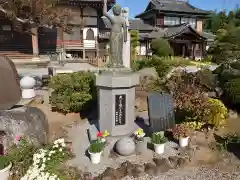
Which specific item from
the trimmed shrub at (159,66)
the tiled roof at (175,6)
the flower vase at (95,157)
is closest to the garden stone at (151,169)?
the flower vase at (95,157)

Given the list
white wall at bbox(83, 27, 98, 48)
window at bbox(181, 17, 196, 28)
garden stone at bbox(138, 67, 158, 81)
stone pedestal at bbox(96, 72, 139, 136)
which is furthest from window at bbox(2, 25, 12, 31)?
window at bbox(181, 17, 196, 28)

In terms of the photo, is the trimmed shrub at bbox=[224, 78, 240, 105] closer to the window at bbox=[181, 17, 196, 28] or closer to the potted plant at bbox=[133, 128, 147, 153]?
the potted plant at bbox=[133, 128, 147, 153]

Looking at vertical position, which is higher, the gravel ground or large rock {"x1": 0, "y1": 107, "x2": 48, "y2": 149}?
large rock {"x1": 0, "y1": 107, "x2": 48, "y2": 149}

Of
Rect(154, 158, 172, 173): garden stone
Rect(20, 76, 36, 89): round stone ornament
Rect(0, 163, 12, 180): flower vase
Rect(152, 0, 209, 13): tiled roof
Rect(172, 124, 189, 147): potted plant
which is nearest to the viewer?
Rect(0, 163, 12, 180): flower vase

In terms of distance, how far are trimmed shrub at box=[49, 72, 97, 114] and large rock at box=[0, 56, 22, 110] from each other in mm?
3167

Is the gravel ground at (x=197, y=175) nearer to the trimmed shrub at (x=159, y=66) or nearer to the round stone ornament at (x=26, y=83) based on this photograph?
the round stone ornament at (x=26, y=83)

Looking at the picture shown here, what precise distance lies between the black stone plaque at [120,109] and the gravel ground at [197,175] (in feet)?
6.13

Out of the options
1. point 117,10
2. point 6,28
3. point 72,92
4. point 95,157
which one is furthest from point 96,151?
point 6,28

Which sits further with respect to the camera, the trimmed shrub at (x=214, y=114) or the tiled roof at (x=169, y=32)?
the tiled roof at (x=169, y=32)

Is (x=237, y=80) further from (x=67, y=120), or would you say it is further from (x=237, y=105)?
(x=67, y=120)

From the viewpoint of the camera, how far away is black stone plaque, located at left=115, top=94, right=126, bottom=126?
6375 mm

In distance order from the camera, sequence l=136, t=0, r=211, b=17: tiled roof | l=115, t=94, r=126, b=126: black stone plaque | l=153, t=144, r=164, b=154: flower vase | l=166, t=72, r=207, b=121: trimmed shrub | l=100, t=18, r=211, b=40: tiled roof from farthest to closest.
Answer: l=136, t=0, r=211, b=17: tiled roof, l=100, t=18, r=211, b=40: tiled roof, l=166, t=72, r=207, b=121: trimmed shrub, l=115, t=94, r=126, b=126: black stone plaque, l=153, t=144, r=164, b=154: flower vase

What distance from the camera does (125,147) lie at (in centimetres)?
575

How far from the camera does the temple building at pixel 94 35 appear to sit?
25.4 m
